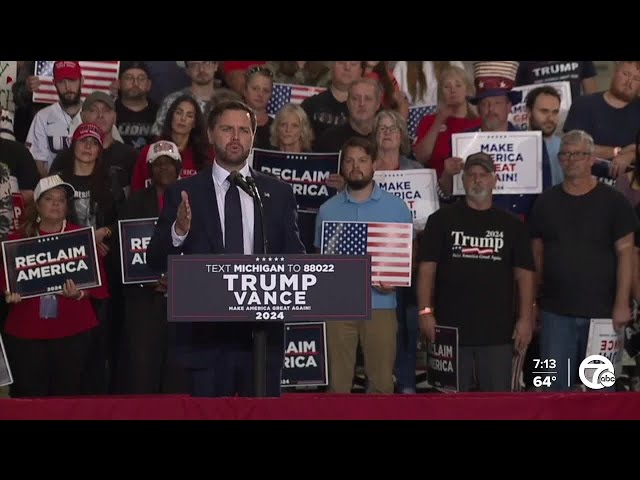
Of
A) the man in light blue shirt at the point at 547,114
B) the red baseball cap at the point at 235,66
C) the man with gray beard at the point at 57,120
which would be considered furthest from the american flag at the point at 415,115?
the man with gray beard at the point at 57,120

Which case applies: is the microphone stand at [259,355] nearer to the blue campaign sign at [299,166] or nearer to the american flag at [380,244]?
the american flag at [380,244]

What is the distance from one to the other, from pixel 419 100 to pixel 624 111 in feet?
4.71

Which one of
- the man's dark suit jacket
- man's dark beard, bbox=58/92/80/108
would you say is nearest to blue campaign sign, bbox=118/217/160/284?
man's dark beard, bbox=58/92/80/108

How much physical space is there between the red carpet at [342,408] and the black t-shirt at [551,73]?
4108 mm

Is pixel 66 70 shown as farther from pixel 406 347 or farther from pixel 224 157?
pixel 224 157

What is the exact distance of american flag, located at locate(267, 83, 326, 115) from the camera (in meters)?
9.60

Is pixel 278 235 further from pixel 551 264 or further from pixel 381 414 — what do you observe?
pixel 551 264

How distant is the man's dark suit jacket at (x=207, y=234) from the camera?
20.5ft

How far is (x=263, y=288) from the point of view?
19.4ft

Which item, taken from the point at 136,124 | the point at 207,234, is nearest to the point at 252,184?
the point at 207,234

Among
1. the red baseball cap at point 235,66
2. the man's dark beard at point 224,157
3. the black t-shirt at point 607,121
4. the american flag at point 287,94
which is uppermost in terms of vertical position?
the red baseball cap at point 235,66

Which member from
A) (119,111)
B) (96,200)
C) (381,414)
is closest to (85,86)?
(119,111)

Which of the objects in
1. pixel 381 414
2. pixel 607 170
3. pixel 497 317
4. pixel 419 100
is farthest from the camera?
pixel 419 100

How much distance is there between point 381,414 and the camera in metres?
6.02
